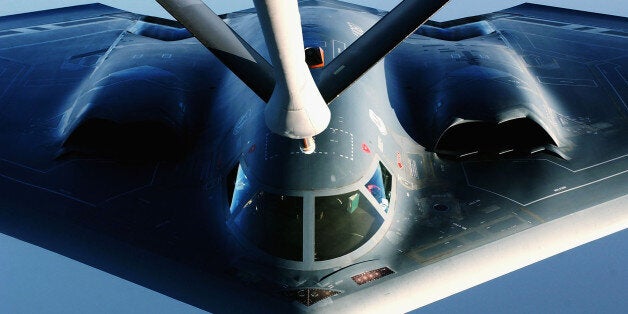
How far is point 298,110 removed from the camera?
25.9 ft

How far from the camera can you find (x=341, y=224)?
9.59m

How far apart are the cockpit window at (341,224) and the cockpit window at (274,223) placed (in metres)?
0.27

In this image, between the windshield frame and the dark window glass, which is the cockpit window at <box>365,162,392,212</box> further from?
the dark window glass

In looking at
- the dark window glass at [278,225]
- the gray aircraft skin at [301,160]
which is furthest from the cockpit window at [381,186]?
the dark window glass at [278,225]

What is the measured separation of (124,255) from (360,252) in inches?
140

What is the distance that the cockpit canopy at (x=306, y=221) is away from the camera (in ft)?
30.8

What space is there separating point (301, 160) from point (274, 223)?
97 centimetres

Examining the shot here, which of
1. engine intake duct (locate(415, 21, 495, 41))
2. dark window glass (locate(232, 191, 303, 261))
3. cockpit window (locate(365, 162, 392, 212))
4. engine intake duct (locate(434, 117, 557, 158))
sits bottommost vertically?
dark window glass (locate(232, 191, 303, 261))

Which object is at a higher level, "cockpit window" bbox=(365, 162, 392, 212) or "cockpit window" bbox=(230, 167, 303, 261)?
"cockpit window" bbox=(365, 162, 392, 212)

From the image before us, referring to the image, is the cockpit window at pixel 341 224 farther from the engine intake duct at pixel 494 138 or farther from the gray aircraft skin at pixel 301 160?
the engine intake duct at pixel 494 138

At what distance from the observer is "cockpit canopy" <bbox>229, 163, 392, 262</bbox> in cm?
938

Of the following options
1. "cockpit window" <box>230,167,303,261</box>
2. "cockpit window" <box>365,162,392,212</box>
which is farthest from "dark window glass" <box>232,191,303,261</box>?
"cockpit window" <box>365,162,392,212</box>

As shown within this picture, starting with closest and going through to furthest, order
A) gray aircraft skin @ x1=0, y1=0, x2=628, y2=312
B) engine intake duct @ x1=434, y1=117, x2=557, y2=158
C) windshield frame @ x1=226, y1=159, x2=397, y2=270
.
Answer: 1. windshield frame @ x1=226, y1=159, x2=397, y2=270
2. gray aircraft skin @ x1=0, y1=0, x2=628, y2=312
3. engine intake duct @ x1=434, y1=117, x2=557, y2=158

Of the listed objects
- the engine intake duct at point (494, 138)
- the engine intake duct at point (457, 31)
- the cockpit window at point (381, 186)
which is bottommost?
the cockpit window at point (381, 186)
